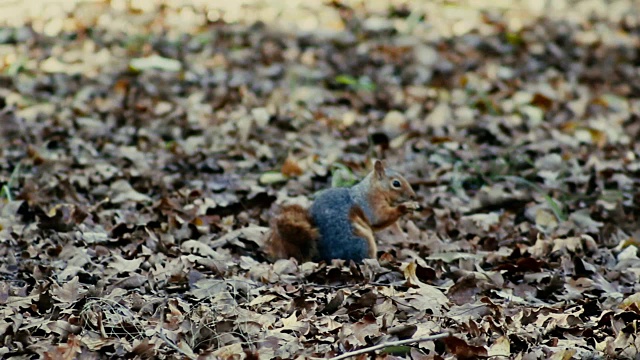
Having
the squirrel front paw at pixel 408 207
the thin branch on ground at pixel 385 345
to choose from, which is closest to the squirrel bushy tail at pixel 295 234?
the squirrel front paw at pixel 408 207

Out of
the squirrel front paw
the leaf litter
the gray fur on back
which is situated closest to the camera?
the leaf litter

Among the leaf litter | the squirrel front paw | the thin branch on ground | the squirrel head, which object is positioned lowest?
the leaf litter

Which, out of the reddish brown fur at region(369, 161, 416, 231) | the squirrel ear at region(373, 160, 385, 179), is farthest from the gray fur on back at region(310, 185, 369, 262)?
the squirrel ear at region(373, 160, 385, 179)

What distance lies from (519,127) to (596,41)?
3.14 meters

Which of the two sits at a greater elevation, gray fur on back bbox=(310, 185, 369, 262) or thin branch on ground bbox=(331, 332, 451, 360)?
thin branch on ground bbox=(331, 332, 451, 360)

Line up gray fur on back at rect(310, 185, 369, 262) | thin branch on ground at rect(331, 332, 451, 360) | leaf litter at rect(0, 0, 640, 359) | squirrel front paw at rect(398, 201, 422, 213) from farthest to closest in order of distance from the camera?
squirrel front paw at rect(398, 201, 422, 213) < gray fur on back at rect(310, 185, 369, 262) < leaf litter at rect(0, 0, 640, 359) < thin branch on ground at rect(331, 332, 451, 360)

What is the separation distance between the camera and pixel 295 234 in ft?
16.9

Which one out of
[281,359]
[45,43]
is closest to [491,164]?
[281,359]

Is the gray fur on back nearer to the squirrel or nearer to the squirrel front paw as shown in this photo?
the squirrel

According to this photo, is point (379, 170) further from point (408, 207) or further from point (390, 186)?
point (408, 207)

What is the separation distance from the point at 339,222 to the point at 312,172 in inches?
79.8

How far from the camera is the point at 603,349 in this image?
4090 mm

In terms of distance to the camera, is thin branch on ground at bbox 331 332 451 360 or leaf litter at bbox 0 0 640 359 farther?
leaf litter at bbox 0 0 640 359

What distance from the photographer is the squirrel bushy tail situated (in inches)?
203
